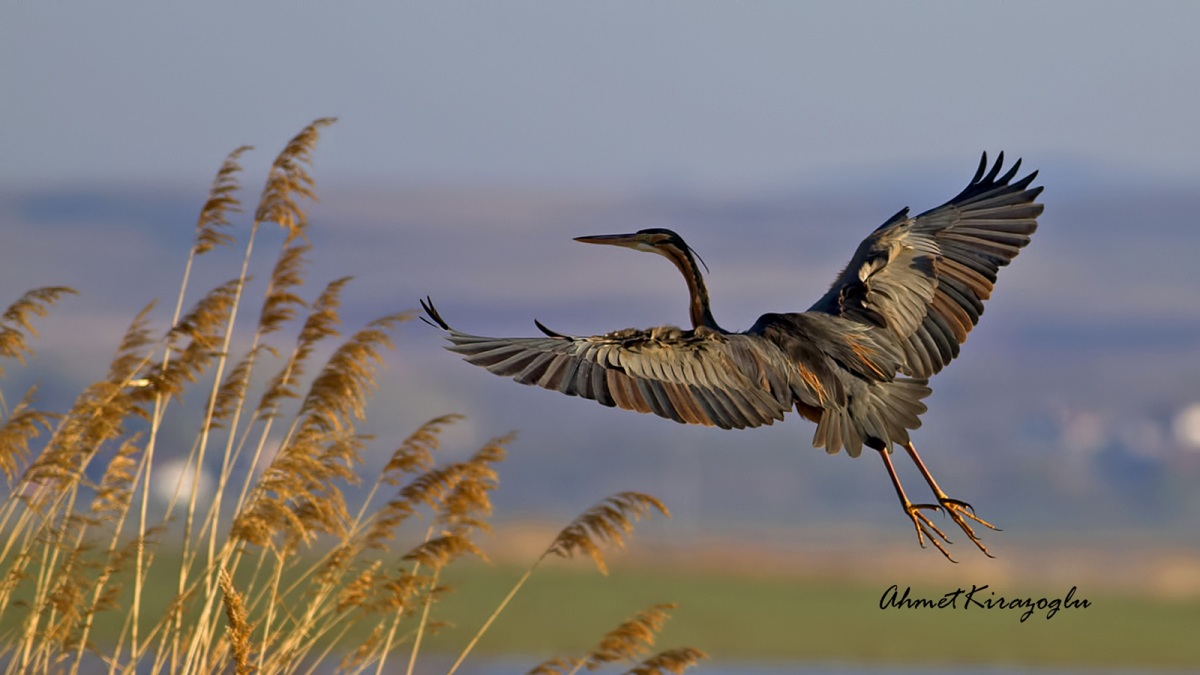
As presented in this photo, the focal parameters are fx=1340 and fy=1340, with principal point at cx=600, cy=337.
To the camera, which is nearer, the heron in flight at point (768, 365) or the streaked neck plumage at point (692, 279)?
the heron in flight at point (768, 365)

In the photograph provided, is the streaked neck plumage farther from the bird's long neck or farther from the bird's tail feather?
the bird's tail feather

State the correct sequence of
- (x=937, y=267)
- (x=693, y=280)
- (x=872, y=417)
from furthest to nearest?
1. (x=937, y=267)
2. (x=693, y=280)
3. (x=872, y=417)

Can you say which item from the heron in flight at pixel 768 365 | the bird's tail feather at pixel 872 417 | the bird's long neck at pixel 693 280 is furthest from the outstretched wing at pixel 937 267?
the bird's long neck at pixel 693 280

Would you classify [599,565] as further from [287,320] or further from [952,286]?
[952,286]

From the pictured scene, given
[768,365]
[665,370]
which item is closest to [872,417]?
[768,365]

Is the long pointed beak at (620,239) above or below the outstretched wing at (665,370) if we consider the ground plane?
above

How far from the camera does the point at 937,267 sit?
11.0ft

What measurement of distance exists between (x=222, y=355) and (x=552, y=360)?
3.58 m

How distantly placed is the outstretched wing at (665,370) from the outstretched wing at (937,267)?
42 cm

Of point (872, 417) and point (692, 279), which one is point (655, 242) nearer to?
point (692, 279)

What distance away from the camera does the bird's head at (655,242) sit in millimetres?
2852

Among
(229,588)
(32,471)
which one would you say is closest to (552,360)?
(229,588)

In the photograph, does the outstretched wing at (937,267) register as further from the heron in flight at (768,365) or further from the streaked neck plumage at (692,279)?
the streaked neck plumage at (692,279)

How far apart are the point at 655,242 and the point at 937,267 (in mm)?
859
